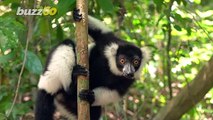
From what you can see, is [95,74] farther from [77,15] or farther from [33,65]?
[77,15]

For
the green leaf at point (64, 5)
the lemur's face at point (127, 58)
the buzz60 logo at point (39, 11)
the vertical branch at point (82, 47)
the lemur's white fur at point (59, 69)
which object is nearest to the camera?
the vertical branch at point (82, 47)

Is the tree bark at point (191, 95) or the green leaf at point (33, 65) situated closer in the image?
the green leaf at point (33, 65)

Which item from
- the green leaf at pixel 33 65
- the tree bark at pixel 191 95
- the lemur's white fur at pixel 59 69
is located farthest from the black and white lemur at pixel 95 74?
the tree bark at pixel 191 95

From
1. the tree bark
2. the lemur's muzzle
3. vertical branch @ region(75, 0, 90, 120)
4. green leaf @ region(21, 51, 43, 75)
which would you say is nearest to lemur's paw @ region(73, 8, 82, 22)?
vertical branch @ region(75, 0, 90, 120)

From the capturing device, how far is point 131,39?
6309 mm

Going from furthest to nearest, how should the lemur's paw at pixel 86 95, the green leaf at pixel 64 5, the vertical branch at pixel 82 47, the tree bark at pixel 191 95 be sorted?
the tree bark at pixel 191 95 < the lemur's paw at pixel 86 95 < the green leaf at pixel 64 5 < the vertical branch at pixel 82 47

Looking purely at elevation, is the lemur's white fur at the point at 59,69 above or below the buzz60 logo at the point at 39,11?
below

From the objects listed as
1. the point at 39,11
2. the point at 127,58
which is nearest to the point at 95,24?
the point at 127,58

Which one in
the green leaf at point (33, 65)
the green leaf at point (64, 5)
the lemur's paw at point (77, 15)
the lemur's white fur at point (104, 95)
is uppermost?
the green leaf at point (64, 5)

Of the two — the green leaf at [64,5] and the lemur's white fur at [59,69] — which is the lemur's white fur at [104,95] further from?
the green leaf at [64,5]

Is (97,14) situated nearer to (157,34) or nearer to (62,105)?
(62,105)

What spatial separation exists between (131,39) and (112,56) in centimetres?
168

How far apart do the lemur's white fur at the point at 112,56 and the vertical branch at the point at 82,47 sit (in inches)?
43.3

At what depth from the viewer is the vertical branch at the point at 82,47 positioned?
341 cm
